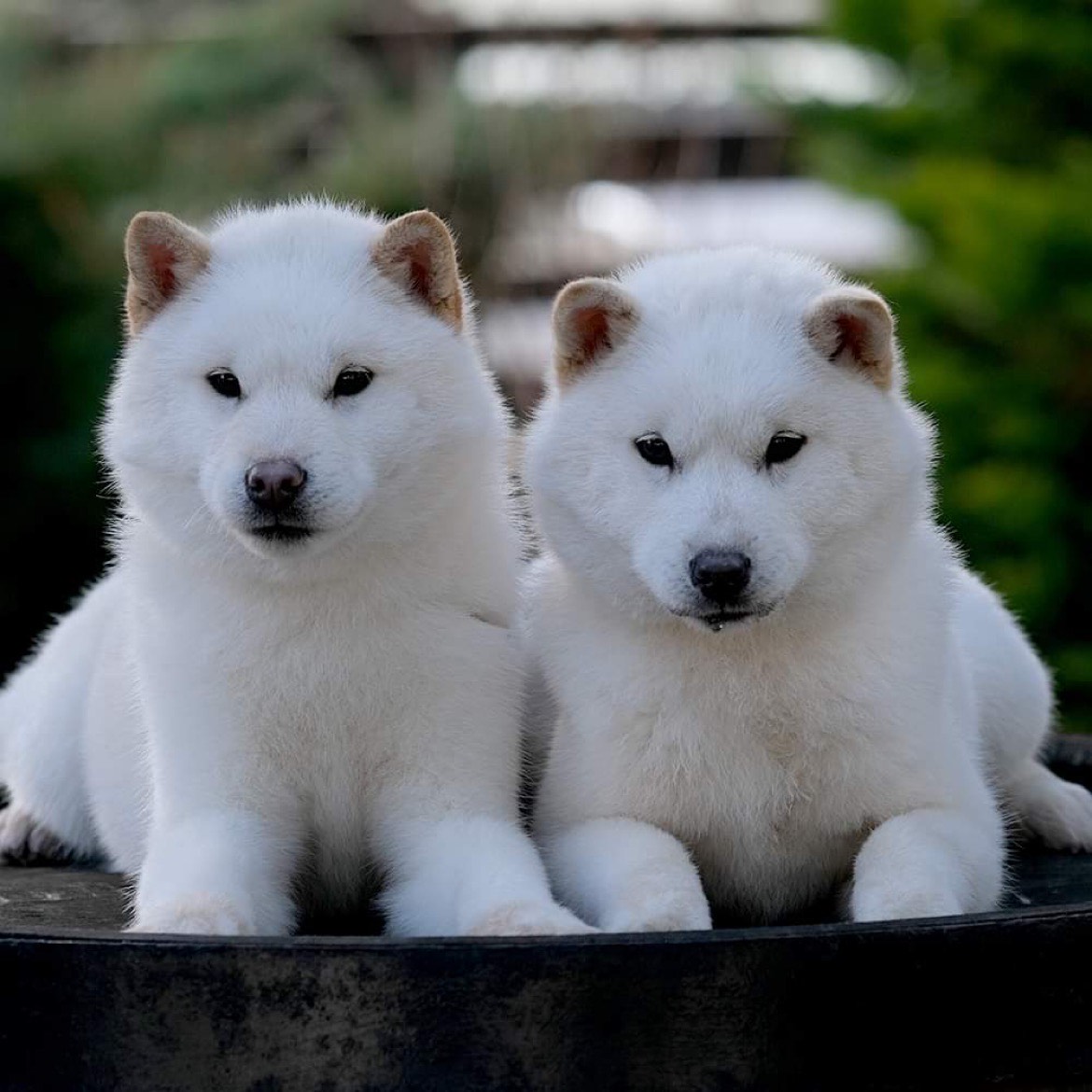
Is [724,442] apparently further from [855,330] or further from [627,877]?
[627,877]

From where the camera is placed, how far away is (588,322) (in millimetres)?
3387

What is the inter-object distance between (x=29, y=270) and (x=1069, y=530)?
6238 mm

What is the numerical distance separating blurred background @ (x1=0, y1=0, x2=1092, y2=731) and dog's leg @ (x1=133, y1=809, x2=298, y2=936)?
5.84 metres

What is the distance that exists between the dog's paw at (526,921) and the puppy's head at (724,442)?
1.77 ft

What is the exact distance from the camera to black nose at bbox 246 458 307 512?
308 cm

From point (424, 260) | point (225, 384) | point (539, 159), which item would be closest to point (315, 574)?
point (225, 384)

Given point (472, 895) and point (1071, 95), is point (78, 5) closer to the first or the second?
point (1071, 95)

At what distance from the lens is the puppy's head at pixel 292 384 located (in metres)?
3.16

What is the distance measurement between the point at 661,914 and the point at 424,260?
4.44ft

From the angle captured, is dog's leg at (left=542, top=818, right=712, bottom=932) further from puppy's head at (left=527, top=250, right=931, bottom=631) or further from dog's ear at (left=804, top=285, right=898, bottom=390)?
dog's ear at (left=804, top=285, right=898, bottom=390)

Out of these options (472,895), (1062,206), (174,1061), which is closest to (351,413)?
(472,895)

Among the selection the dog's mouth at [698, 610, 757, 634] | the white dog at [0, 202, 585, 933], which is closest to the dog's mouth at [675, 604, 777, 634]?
the dog's mouth at [698, 610, 757, 634]

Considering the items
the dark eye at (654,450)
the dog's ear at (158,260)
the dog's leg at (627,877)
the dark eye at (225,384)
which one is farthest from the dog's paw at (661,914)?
the dog's ear at (158,260)

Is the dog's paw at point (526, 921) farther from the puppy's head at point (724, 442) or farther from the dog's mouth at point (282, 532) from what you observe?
the dog's mouth at point (282, 532)
